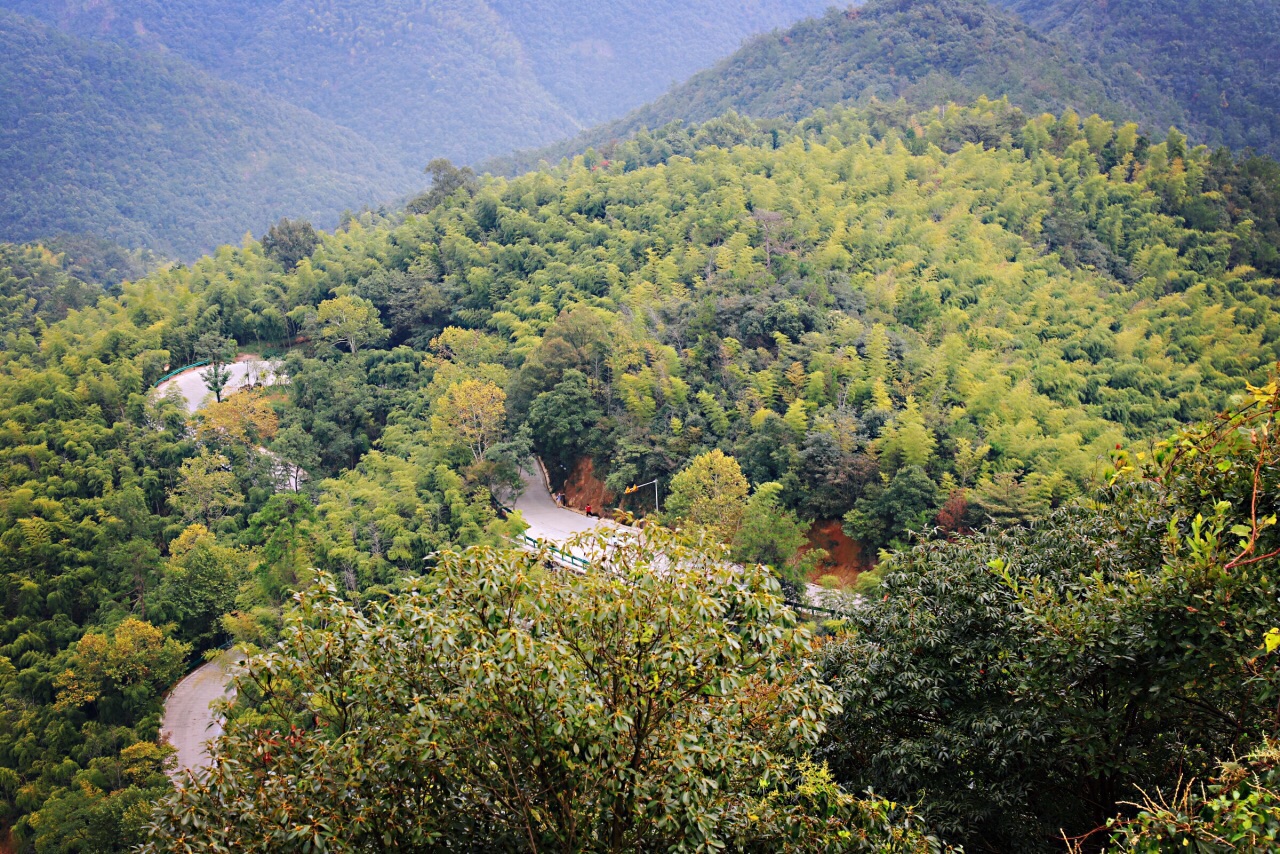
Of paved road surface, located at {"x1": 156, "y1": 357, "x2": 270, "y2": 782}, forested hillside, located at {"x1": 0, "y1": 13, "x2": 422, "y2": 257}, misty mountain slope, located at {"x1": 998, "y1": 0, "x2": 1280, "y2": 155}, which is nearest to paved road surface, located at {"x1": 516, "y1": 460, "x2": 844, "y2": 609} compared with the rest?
paved road surface, located at {"x1": 156, "y1": 357, "x2": 270, "y2": 782}

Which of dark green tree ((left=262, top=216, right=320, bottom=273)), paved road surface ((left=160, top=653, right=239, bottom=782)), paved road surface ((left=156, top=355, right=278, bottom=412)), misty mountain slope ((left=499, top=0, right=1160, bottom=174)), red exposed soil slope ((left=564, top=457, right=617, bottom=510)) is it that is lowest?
paved road surface ((left=160, top=653, right=239, bottom=782))

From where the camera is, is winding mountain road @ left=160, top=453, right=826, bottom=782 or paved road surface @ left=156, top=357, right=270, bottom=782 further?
winding mountain road @ left=160, top=453, right=826, bottom=782

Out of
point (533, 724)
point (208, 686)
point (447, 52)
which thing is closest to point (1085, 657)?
point (533, 724)

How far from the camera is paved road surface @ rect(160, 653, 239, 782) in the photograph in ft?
60.3

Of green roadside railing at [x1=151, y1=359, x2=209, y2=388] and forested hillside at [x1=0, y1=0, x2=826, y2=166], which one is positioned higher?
forested hillside at [x1=0, y1=0, x2=826, y2=166]

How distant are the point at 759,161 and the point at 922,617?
31.7 metres

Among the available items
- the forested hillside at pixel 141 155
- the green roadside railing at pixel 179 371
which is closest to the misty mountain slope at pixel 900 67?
the green roadside railing at pixel 179 371

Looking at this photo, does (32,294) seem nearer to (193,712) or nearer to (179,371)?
(179,371)

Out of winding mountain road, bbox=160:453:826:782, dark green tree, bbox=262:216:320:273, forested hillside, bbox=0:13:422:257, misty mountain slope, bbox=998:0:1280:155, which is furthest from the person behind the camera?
forested hillside, bbox=0:13:422:257

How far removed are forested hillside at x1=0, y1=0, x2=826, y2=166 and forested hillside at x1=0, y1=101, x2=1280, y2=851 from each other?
257ft

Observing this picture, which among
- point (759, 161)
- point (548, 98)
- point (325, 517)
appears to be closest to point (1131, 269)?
point (759, 161)

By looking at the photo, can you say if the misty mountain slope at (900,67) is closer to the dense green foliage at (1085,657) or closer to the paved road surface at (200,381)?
the paved road surface at (200,381)

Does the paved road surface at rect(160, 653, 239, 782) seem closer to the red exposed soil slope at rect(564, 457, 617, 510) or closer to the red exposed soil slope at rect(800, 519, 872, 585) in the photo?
the red exposed soil slope at rect(564, 457, 617, 510)

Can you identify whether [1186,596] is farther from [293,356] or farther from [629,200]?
[629,200]
